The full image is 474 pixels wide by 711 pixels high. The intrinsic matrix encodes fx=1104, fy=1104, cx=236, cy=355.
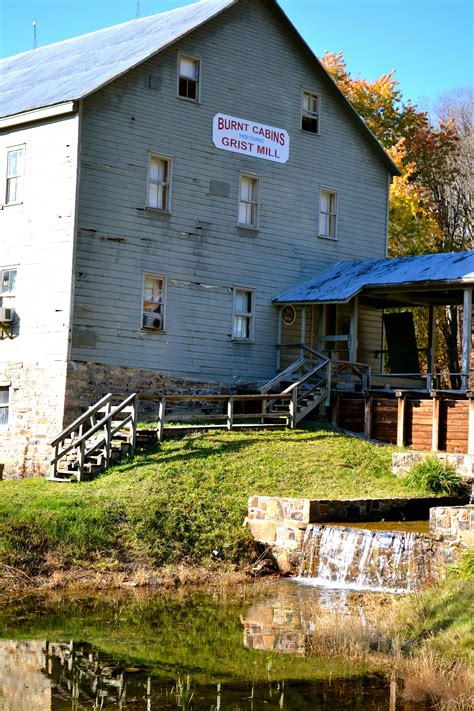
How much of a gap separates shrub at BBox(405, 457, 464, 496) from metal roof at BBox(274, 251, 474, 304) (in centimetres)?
591

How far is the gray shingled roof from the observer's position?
26.0 m

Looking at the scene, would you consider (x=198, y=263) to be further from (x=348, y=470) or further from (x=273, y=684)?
(x=273, y=684)

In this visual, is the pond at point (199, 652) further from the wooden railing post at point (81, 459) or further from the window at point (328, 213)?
the window at point (328, 213)

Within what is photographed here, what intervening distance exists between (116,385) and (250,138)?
783 centimetres

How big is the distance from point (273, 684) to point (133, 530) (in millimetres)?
7114

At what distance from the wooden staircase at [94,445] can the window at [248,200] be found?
294 inches

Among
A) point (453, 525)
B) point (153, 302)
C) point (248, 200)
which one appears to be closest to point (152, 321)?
point (153, 302)

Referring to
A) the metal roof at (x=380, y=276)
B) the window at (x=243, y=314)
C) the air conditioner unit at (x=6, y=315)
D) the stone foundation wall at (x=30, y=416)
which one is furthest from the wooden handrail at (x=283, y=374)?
the air conditioner unit at (x=6, y=315)

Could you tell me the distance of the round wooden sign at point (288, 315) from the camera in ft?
95.3

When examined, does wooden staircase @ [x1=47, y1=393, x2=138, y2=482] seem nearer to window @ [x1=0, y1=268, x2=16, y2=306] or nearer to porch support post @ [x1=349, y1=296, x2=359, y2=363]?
window @ [x1=0, y1=268, x2=16, y2=306]

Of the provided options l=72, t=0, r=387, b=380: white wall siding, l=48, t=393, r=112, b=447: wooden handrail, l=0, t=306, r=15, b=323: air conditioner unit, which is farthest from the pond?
l=0, t=306, r=15, b=323: air conditioner unit

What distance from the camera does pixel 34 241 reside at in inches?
1013

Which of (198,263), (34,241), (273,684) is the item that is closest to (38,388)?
(34,241)

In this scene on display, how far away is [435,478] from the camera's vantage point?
20.5 meters
